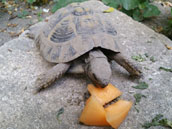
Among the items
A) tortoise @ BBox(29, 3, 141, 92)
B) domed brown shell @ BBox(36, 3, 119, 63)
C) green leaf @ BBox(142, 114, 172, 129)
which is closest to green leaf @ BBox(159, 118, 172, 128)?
green leaf @ BBox(142, 114, 172, 129)

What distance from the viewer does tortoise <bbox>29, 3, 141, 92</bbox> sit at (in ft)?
7.63

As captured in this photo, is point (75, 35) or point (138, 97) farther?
point (75, 35)

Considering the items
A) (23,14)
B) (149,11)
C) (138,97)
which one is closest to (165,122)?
(138,97)

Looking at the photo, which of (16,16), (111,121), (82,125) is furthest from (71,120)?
(16,16)

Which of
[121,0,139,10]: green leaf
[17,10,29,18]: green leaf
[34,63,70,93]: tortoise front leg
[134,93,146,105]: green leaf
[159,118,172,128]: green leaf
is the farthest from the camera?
[17,10,29,18]: green leaf

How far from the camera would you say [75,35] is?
246 cm

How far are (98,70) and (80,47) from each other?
377 mm

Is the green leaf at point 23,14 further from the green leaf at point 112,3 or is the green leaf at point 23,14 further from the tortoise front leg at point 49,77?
the tortoise front leg at point 49,77

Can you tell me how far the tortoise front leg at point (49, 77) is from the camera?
2340mm

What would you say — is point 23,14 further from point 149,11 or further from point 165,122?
point 165,122

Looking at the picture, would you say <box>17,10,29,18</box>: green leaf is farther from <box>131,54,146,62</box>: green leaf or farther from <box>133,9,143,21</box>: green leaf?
<box>131,54,146,62</box>: green leaf

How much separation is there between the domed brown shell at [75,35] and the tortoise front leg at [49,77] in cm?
9

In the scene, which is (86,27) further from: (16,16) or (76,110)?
(16,16)

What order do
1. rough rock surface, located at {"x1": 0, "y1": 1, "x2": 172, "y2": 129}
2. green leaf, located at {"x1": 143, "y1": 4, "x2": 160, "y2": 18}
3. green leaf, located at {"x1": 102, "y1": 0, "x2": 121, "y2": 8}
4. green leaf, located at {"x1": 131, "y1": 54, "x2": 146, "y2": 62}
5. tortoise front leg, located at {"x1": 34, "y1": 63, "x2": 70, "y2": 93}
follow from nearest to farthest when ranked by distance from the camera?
rough rock surface, located at {"x1": 0, "y1": 1, "x2": 172, "y2": 129} < tortoise front leg, located at {"x1": 34, "y1": 63, "x2": 70, "y2": 93} < green leaf, located at {"x1": 131, "y1": 54, "x2": 146, "y2": 62} < green leaf, located at {"x1": 143, "y1": 4, "x2": 160, "y2": 18} < green leaf, located at {"x1": 102, "y1": 0, "x2": 121, "y2": 8}
